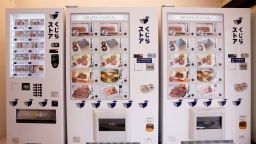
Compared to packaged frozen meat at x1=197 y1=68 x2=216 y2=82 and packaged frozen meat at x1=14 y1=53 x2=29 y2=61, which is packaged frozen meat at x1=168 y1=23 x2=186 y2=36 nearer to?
packaged frozen meat at x1=197 y1=68 x2=216 y2=82

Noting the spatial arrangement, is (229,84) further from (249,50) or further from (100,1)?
(100,1)

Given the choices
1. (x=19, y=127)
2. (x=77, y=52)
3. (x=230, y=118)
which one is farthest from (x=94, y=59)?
(x=230, y=118)

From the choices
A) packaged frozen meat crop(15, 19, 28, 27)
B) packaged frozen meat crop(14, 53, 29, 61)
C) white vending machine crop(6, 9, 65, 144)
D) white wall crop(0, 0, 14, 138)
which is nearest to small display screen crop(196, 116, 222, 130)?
white vending machine crop(6, 9, 65, 144)

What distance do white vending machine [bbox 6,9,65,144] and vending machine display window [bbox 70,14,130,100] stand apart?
171 mm

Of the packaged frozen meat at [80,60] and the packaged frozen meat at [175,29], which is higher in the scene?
the packaged frozen meat at [175,29]

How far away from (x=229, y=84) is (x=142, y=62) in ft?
3.54

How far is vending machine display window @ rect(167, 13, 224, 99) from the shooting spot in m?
2.56

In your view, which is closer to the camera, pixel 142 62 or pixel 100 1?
pixel 142 62

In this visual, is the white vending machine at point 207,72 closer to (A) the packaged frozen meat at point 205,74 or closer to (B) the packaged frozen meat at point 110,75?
(A) the packaged frozen meat at point 205,74

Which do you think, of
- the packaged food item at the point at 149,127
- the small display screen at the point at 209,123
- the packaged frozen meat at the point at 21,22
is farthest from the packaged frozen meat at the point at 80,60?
the small display screen at the point at 209,123

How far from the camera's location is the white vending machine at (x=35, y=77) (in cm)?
251

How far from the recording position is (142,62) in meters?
2.53

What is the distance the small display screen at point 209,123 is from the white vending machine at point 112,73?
51 centimetres

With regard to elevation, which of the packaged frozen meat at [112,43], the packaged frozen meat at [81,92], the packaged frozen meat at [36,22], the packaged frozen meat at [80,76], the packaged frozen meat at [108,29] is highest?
the packaged frozen meat at [36,22]
